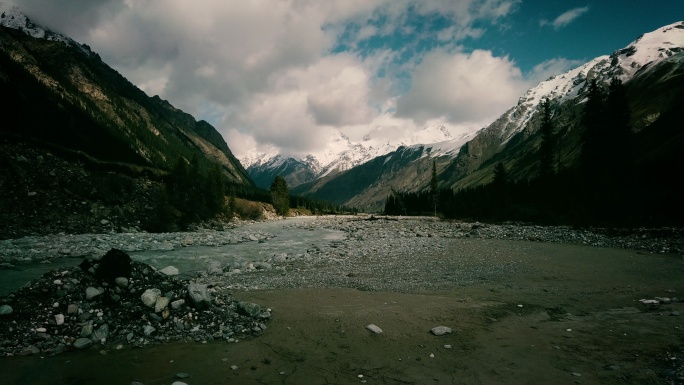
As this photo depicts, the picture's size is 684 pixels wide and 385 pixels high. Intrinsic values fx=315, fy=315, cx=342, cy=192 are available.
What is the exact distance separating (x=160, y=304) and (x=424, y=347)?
28.6 ft

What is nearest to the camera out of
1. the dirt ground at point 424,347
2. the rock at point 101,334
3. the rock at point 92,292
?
the dirt ground at point 424,347

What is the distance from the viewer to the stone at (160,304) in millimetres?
10539

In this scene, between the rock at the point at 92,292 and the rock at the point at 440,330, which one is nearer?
the rock at the point at 440,330

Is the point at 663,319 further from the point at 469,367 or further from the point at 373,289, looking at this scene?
the point at 373,289

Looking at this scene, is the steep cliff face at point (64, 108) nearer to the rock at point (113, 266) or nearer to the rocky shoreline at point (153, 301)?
the rocky shoreline at point (153, 301)

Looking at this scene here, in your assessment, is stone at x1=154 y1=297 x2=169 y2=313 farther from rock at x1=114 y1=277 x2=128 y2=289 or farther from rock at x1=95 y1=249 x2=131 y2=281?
rock at x1=95 y1=249 x2=131 y2=281

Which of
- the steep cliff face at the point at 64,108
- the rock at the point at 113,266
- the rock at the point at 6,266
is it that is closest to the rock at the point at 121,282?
the rock at the point at 113,266

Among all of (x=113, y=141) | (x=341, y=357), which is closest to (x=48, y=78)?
(x=113, y=141)

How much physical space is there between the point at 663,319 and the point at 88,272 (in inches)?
805

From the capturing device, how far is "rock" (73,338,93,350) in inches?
346

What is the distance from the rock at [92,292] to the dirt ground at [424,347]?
2322mm

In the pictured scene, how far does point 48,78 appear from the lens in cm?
15175

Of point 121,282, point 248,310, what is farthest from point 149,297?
point 248,310

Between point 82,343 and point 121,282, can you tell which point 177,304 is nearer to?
point 121,282
